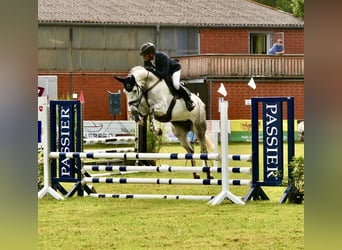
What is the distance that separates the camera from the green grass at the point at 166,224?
4.84 metres

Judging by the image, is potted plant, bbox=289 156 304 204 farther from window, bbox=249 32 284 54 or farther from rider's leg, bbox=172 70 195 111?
window, bbox=249 32 284 54

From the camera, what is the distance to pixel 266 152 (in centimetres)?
719

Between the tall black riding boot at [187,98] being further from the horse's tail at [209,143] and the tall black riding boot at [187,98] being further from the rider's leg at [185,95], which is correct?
the horse's tail at [209,143]

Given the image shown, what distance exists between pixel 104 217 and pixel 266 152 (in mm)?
1625

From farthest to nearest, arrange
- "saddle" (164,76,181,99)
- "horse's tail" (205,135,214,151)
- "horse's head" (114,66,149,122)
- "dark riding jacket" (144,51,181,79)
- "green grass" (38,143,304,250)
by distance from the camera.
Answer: "horse's tail" (205,135,214,151), "saddle" (164,76,181,99), "dark riding jacket" (144,51,181,79), "horse's head" (114,66,149,122), "green grass" (38,143,304,250)

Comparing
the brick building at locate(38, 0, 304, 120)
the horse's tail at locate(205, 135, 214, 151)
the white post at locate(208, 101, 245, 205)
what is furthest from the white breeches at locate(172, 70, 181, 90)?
the brick building at locate(38, 0, 304, 120)

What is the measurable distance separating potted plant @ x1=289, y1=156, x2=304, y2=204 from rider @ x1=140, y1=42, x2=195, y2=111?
2.70 m

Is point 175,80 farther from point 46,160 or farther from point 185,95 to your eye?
point 46,160

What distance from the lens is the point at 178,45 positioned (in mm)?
31203

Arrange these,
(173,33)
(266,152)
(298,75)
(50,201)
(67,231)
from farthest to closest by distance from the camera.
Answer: (173,33) < (298,75) < (50,201) < (266,152) < (67,231)

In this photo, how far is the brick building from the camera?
28.9 meters

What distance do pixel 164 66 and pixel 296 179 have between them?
2.79 m

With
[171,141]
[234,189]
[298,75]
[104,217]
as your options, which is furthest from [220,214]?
[298,75]
